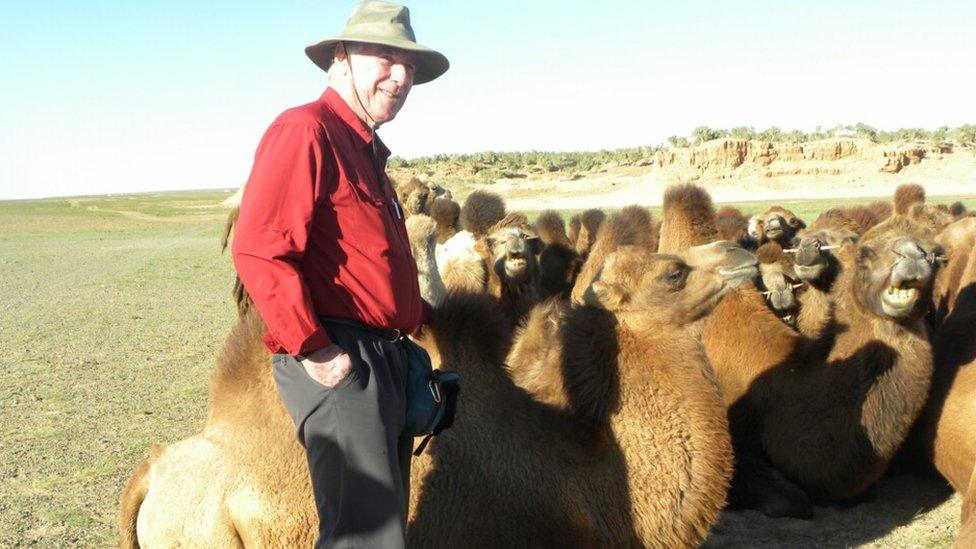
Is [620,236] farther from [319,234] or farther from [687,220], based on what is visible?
[319,234]

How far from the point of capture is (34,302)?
20.4 meters

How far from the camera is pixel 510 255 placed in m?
8.68

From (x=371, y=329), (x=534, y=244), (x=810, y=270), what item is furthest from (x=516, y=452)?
(x=534, y=244)

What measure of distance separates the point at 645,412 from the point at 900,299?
2.51 meters

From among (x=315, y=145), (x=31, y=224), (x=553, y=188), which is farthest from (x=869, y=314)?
(x=31, y=224)

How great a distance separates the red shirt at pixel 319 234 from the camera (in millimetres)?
3078

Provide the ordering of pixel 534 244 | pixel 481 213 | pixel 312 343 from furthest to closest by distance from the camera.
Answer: pixel 481 213 < pixel 534 244 < pixel 312 343

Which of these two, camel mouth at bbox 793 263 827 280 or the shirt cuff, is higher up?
the shirt cuff

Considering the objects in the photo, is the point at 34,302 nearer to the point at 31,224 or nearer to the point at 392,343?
the point at 392,343

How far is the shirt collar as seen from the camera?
135 inches

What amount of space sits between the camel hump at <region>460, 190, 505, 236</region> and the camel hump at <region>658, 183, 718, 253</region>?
240 cm

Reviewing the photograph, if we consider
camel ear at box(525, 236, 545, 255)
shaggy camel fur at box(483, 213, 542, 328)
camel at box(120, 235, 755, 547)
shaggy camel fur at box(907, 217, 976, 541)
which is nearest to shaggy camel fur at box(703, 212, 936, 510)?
shaggy camel fur at box(907, 217, 976, 541)

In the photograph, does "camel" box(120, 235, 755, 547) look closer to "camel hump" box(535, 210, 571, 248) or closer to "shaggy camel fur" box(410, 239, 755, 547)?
"shaggy camel fur" box(410, 239, 755, 547)

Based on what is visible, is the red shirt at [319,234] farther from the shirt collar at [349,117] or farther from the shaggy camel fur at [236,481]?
the shaggy camel fur at [236,481]
